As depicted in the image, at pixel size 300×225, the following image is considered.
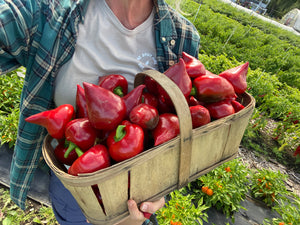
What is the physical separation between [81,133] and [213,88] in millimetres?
594

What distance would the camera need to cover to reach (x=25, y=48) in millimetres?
931

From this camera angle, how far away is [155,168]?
2.58 ft

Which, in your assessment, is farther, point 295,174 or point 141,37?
point 295,174

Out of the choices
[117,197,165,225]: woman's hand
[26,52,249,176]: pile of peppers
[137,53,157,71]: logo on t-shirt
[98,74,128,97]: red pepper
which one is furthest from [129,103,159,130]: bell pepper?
[137,53,157,71]: logo on t-shirt

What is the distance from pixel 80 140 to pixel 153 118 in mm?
289

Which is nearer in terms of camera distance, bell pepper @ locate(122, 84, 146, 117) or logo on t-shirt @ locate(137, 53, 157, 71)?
bell pepper @ locate(122, 84, 146, 117)

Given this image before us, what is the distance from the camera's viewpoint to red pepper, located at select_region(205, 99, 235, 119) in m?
0.93

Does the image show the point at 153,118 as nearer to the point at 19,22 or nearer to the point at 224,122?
the point at 224,122

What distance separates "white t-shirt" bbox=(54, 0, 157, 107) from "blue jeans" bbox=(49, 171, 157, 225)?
548 millimetres

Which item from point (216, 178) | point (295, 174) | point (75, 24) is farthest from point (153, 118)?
point (295, 174)

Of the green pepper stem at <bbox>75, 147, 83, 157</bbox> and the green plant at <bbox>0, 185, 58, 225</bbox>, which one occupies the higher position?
the green pepper stem at <bbox>75, 147, 83, 157</bbox>

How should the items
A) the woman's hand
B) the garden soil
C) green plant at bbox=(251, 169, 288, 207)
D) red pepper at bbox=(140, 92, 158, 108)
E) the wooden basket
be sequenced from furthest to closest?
green plant at bbox=(251, 169, 288, 207) → the garden soil → red pepper at bbox=(140, 92, 158, 108) → the woman's hand → the wooden basket

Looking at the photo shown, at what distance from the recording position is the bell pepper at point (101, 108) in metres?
0.77

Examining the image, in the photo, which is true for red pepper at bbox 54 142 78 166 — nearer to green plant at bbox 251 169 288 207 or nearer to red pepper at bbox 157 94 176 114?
red pepper at bbox 157 94 176 114
